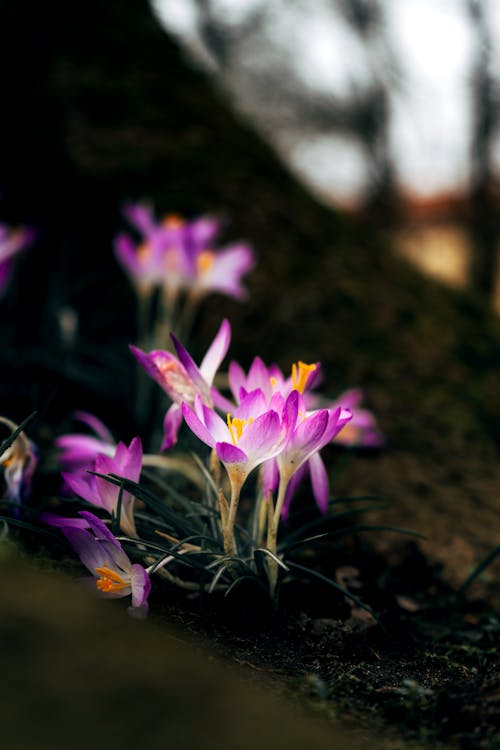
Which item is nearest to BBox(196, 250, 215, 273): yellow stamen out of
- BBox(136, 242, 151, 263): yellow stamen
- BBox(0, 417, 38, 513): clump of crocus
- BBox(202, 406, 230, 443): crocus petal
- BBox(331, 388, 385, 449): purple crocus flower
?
BBox(136, 242, 151, 263): yellow stamen

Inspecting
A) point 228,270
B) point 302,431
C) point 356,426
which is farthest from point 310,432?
point 228,270

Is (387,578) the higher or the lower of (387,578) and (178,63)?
the lower

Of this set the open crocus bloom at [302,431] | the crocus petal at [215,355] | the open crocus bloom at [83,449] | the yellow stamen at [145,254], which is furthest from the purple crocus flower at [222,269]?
the open crocus bloom at [302,431]

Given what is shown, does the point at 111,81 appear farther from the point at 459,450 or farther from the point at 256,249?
the point at 459,450

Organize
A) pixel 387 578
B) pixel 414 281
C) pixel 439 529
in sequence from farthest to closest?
pixel 414 281, pixel 439 529, pixel 387 578

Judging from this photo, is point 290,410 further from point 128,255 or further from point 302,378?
point 128,255

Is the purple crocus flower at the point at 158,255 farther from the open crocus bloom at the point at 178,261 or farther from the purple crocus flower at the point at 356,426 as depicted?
the purple crocus flower at the point at 356,426

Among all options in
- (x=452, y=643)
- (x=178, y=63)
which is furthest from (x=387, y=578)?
(x=178, y=63)
